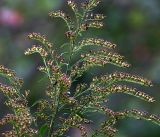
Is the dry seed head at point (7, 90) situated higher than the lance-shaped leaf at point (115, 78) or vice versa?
the lance-shaped leaf at point (115, 78)

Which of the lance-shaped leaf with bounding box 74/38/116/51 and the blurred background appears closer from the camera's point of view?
the lance-shaped leaf with bounding box 74/38/116/51

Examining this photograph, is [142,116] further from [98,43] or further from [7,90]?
[7,90]

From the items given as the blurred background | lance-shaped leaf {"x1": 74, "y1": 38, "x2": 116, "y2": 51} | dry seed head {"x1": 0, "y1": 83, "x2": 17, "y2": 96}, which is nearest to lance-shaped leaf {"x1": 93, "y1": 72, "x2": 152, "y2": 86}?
lance-shaped leaf {"x1": 74, "y1": 38, "x2": 116, "y2": 51}

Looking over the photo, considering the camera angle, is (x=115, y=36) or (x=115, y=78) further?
(x=115, y=36)

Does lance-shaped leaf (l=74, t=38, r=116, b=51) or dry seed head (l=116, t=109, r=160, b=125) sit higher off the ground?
lance-shaped leaf (l=74, t=38, r=116, b=51)

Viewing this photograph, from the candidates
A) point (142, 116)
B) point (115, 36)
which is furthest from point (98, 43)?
point (115, 36)

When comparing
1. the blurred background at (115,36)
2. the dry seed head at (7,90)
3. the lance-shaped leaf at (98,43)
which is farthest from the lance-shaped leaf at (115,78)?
the blurred background at (115,36)

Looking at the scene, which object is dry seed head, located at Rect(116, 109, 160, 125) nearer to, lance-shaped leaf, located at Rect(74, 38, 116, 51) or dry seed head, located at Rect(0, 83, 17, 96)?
lance-shaped leaf, located at Rect(74, 38, 116, 51)

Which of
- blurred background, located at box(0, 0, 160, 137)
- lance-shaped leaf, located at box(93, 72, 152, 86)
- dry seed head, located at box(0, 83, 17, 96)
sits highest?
blurred background, located at box(0, 0, 160, 137)

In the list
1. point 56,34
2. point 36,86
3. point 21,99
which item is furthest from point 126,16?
point 21,99

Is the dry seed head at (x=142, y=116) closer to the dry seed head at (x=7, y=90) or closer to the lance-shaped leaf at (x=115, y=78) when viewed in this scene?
the lance-shaped leaf at (x=115, y=78)
